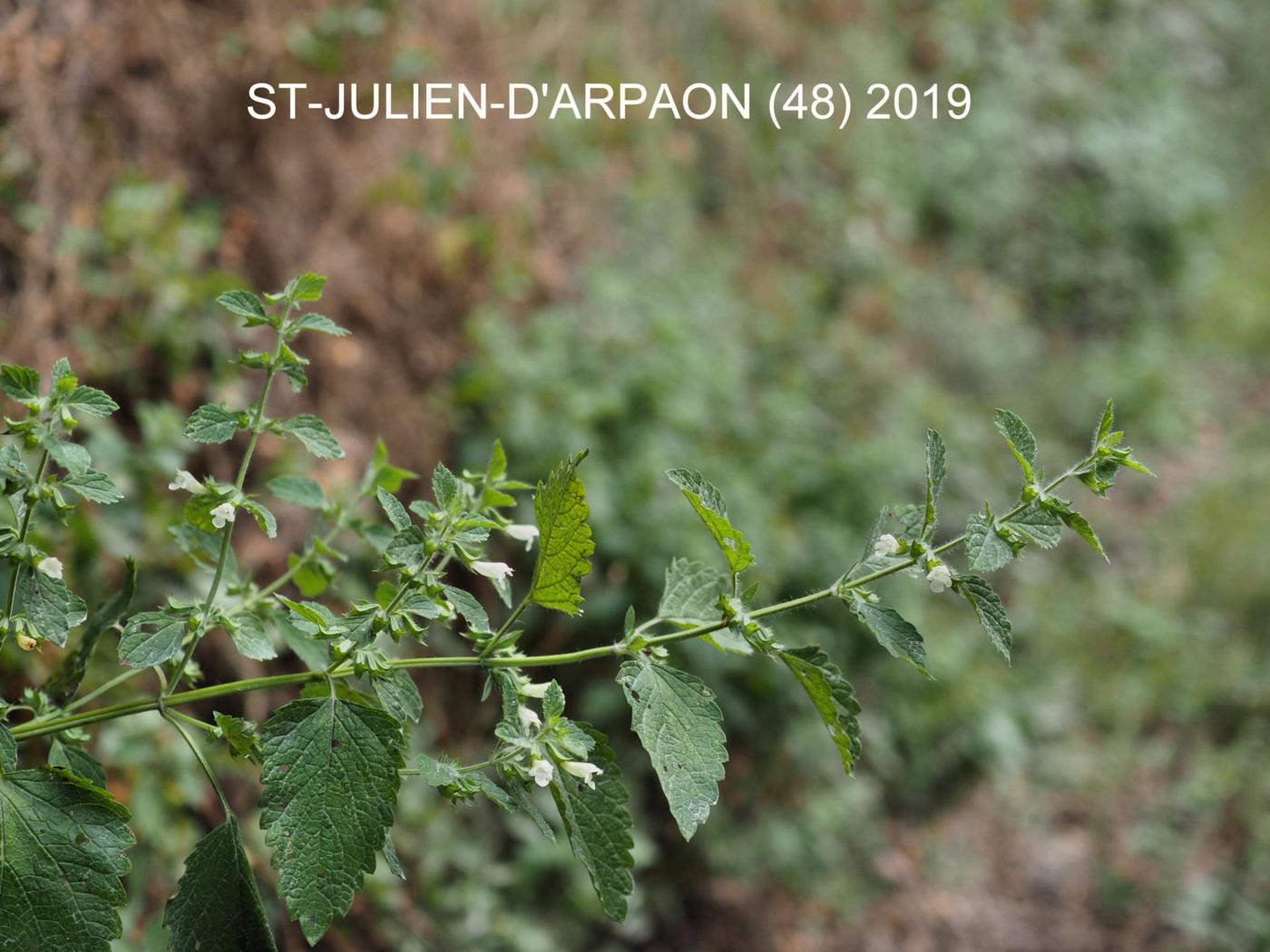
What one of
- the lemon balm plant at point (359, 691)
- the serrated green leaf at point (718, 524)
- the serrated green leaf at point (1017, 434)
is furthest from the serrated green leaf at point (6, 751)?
the serrated green leaf at point (1017, 434)

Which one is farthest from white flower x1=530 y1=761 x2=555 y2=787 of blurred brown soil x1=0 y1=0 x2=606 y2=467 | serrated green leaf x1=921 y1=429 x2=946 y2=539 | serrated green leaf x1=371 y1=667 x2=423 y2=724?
blurred brown soil x1=0 y1=0 x2=606 y2=467

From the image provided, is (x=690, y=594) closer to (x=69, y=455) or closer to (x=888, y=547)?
(x=888, y=547)

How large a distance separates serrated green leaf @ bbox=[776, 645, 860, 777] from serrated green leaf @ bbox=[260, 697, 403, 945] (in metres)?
0.41

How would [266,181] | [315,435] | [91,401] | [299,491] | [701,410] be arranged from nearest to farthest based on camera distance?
[91,401] < [315,435] < [299,491] < [266,181] < [701,410]

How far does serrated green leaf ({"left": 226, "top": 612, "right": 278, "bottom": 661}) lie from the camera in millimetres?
1137

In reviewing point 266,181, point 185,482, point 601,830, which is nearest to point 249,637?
point 185,482

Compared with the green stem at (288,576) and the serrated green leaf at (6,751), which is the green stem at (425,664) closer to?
the serrated green leaf at (6,751)

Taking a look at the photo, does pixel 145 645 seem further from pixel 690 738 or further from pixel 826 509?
pixel 826 509

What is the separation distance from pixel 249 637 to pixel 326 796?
8.3 inches

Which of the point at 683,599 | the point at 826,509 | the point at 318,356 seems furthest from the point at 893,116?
the point at 683,599

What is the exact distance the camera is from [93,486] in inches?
44.1

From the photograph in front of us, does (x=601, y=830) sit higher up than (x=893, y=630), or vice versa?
(x=893, y=630)

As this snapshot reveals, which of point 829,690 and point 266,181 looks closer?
point 829,690

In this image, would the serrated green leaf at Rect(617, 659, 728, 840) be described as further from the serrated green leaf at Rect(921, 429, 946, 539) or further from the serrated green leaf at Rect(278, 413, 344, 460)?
the serrated green leaf at Rect(278, 413, 344, 460)
